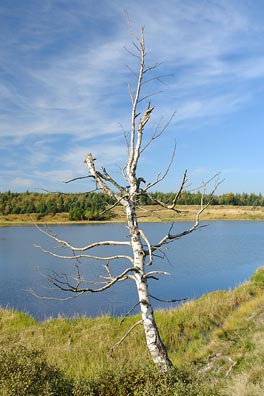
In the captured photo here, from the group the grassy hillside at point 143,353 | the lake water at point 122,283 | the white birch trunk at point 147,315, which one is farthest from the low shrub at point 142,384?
the lake water at point 122,283

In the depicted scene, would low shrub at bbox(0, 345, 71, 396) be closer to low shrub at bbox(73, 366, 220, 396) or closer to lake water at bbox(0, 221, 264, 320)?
low shrub at bbox(73, 366, 220, 396)

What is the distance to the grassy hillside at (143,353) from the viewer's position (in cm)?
Answer: 378

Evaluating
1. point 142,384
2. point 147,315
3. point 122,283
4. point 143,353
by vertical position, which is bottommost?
point 122,283

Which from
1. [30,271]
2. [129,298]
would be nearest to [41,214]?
[30,271]

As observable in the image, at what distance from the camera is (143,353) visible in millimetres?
8688

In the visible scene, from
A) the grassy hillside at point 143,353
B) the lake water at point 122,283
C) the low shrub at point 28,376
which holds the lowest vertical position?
the lake water at point 122,283

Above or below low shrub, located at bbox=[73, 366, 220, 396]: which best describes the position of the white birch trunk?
above

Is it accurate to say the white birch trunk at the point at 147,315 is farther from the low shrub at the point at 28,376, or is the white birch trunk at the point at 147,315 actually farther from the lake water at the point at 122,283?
the lake water at the point at 122,283

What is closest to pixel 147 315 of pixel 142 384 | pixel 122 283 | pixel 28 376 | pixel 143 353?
pixel 142 384

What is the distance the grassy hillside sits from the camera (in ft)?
12.4

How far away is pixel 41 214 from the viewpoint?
80750 mm

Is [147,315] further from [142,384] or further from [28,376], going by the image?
[28,376]

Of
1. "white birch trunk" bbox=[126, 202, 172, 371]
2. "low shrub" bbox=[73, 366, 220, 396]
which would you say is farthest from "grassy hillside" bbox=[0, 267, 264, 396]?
"white birch trunk" bbox=[126, 202, 172, 371]

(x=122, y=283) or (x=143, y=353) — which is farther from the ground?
(x=143, y=353)
